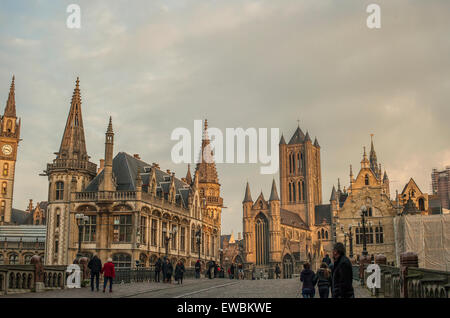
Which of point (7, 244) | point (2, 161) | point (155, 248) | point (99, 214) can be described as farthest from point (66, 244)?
point (2, 161)

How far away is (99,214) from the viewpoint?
5097cm

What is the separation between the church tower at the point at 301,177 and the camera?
14376 cm

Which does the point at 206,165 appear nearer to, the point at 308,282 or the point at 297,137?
the point at 297,137

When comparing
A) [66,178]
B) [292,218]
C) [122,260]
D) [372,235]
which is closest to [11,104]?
[66,178]

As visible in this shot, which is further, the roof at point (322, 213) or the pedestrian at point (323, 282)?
the roof at point (322, 213)

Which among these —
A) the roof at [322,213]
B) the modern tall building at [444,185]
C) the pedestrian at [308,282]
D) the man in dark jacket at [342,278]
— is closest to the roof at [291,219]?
the roof at [322,213]

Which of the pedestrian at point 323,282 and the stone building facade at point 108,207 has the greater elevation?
the stone building facade at point 108,207

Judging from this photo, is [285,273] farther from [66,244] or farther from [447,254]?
[66,244]

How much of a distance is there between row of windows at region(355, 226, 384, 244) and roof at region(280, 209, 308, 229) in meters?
49.7

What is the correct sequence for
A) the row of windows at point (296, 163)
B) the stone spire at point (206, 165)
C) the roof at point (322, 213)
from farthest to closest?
the row of windows at point (296, 163) < the roof at point (322, 213) < the stone spire at point (206, 165)

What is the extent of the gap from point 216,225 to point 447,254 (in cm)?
3321

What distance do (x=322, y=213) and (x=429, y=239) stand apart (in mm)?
81419

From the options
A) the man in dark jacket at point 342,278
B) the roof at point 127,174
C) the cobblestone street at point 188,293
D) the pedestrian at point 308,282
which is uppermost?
the roof at point 127,174

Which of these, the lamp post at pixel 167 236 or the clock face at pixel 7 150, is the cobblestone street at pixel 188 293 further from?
the clock face at pixel 7 150
